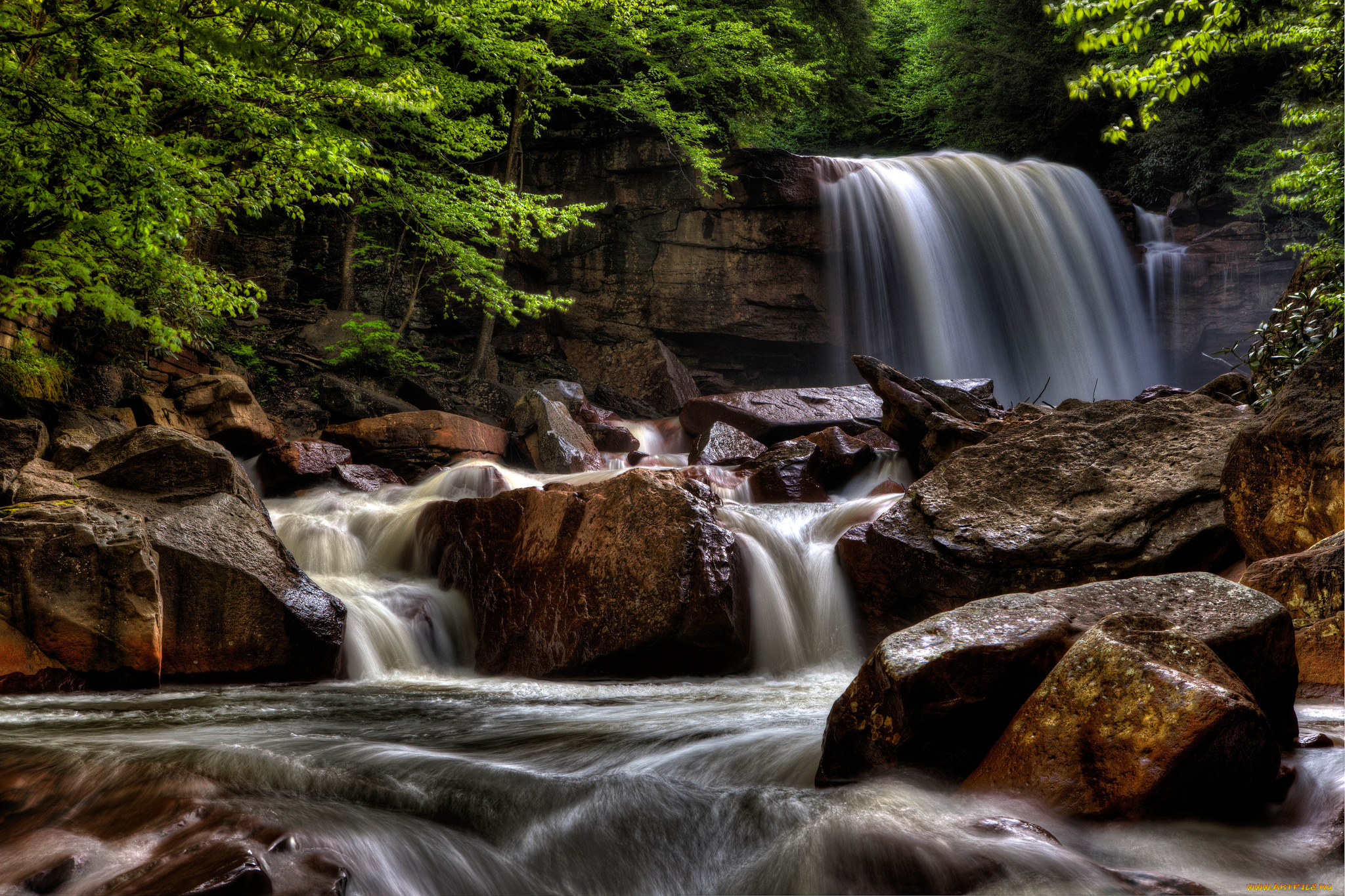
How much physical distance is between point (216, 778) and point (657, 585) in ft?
10.1

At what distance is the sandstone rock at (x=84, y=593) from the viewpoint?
182 inches

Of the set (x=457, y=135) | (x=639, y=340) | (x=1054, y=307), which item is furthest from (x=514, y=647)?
(x=1054, y=307)

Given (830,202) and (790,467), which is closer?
(790,467)

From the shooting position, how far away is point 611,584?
225 inches

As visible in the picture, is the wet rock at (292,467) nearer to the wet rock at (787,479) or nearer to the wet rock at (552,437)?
the wet rock at (552,437)

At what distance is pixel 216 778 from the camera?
9.78ft

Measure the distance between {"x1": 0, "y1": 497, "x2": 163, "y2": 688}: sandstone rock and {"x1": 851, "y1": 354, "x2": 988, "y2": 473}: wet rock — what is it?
6.90m

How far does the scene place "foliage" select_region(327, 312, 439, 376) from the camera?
13352mm

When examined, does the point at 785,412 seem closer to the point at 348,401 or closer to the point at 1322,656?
the point at 348,401

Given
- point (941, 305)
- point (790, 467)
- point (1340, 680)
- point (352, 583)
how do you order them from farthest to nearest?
point (941, 305), point (790, 467), point (352, 583), point (1340, 680)

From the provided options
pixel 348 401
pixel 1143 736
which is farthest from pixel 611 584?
pixel 348 401

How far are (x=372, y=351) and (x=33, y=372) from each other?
6.46m

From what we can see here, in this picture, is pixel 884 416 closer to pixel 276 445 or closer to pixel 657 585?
pixel 657 585

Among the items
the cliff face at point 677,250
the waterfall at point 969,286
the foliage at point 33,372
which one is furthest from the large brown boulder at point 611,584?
the waterfall at point 969,286
